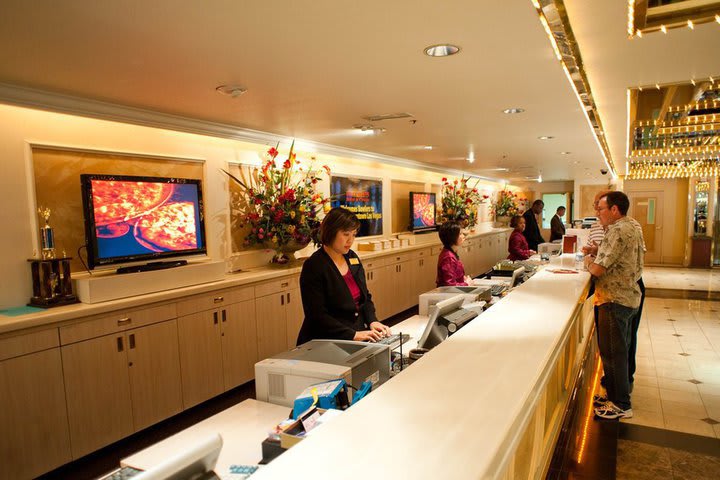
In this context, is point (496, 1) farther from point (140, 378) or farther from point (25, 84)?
point (140, 378)

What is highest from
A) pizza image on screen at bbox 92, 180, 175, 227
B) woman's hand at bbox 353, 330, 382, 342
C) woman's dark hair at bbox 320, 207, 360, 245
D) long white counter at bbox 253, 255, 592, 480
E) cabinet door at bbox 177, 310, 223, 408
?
pizza image on screen at bbox 92, 180, 175, 227

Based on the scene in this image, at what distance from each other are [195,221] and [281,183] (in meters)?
1.16

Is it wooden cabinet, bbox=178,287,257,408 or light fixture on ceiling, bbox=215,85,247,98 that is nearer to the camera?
light fixture on ceiling, bbox=215,85,247,98

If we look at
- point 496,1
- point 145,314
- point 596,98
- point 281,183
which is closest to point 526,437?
point 496,1

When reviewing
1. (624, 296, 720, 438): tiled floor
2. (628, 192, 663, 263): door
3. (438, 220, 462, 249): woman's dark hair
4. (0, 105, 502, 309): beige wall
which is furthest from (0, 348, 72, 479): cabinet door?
(628, 192, 663, 263): door

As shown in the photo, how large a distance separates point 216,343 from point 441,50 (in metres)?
3.22

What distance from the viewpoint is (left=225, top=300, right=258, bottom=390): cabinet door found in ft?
13.6

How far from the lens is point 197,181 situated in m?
4.29

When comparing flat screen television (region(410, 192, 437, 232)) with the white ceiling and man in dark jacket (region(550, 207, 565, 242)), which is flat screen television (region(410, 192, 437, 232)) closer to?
man in dark jacket (region(550, 207, 565, 242))

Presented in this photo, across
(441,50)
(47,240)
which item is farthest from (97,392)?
(441,50)

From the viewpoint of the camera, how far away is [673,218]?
13.5m

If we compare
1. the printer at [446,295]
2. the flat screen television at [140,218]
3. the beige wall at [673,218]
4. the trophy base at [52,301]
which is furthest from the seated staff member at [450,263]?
the beige wall at [673,218]

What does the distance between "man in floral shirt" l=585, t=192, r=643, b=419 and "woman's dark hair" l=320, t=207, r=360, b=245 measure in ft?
7.22

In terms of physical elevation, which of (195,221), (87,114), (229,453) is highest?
(87,114)
